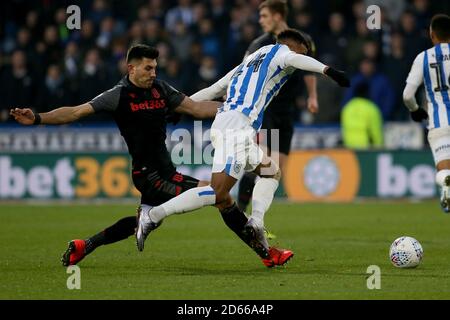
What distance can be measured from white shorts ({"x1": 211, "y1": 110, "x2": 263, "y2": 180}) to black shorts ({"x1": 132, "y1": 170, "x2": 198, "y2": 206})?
0.42 metres

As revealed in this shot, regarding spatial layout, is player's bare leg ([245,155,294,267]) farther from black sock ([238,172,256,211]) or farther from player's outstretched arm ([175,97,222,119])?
black sock ([238,172,256,211])

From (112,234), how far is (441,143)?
333 cm

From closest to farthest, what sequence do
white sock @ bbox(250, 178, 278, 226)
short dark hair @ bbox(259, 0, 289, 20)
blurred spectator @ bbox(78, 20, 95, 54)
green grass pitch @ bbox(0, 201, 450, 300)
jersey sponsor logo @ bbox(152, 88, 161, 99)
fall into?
green grass pitch @ bbox(0, 201, 450, 300) → jersey sponsor logo @ bbox(152, 88, 161, 99) → white sock @ bbox(250, 178, 278, 226) → short dark hair @ bbox(259, 0, 289, 20) → blurred spectator @ bbox(78, 20, 95, 54)

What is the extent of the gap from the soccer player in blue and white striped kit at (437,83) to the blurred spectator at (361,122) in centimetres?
758

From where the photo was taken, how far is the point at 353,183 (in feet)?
54.3

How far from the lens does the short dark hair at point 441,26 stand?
9.55 meters

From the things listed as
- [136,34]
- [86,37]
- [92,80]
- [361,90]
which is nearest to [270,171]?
[361,90]

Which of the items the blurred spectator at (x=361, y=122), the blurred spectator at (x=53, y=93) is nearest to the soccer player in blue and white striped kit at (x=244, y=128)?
the blurred spectator at (x=361, y=122)

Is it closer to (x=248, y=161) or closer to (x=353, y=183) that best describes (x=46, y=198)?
(x=353, y=183)

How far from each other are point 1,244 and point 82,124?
27.1 feet

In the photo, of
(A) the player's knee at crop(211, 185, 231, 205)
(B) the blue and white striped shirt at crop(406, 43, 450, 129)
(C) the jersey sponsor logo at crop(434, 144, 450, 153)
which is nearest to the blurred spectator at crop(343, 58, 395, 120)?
(B) the blue and white striped shirt at crop(406, 43, 450, 129)

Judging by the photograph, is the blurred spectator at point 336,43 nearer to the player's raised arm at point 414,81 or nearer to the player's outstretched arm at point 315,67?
the player's raised arm at point 414,81

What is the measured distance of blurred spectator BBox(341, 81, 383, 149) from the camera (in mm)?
17422

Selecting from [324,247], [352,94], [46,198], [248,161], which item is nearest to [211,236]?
[324,247]
